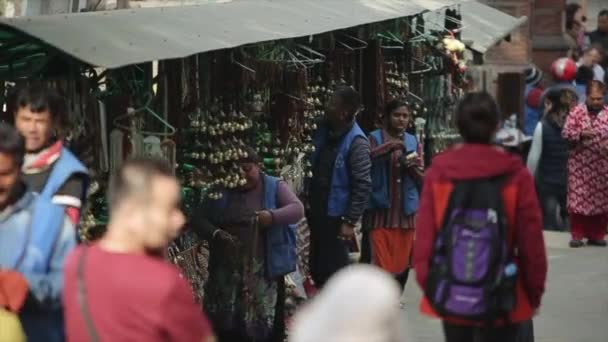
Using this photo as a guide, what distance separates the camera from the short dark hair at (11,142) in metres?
6.07

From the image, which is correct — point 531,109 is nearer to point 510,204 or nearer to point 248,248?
point 248,248

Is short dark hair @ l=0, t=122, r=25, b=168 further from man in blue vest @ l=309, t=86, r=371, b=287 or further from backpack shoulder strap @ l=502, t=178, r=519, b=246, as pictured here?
man in blue vest @ l=309, t=86, r=371, b=287

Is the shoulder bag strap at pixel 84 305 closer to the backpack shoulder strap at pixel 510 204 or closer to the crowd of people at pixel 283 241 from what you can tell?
the crowd of people at pixel 283 241

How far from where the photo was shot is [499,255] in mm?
6828

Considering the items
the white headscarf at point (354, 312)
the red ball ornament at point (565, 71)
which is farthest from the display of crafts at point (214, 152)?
the red ball ornament at point (565, 71)

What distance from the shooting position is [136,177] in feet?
16.3

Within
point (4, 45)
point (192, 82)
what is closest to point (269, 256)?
point (192, 82)

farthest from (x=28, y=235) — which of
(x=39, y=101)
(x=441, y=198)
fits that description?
(x=441, y=198)

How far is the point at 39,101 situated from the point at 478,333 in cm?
209

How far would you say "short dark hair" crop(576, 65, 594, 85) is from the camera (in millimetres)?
18700

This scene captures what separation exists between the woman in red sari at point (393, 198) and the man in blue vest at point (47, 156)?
15.2 feet

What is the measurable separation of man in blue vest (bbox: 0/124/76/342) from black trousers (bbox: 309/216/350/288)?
15.3 ft

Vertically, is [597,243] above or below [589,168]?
below

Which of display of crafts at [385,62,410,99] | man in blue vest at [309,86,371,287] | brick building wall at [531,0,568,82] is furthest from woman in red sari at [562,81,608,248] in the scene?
brick building wall at [531,0,568,82]
